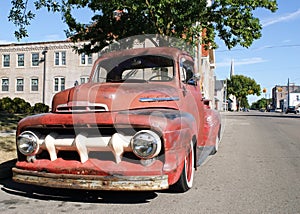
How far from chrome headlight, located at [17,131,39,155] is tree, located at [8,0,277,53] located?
24.5 ft

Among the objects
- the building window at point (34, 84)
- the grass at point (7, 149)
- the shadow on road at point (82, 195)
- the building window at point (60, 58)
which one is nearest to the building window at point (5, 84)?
the building window at point (34, 84)

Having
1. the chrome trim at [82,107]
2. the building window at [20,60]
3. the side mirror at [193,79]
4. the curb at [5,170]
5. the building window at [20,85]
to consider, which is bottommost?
the curb at [5,170]

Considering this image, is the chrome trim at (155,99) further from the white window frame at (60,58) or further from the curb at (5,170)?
the white window frame at (60,58)

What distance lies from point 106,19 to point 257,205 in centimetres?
1113

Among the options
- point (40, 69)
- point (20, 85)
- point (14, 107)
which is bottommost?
point (14, 107)

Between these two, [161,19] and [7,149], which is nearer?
[7,149]

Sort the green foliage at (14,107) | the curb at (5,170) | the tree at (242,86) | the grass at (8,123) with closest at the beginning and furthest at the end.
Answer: the curb at (5,170)
the grass at (8,123)
the green foliage at (14,107)
the tree at (242,86)

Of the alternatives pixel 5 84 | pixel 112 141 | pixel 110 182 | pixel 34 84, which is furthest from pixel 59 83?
pixel 110 182

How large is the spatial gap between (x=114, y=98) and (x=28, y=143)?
1.17 meters

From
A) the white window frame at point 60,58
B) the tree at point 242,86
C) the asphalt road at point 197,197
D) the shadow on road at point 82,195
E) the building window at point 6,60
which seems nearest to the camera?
the asphalt road at point 197,197

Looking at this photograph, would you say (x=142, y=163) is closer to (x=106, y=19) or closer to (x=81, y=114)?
(x=81, y=114)

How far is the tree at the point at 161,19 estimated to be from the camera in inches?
435

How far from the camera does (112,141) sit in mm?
3660

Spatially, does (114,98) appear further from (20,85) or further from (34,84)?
(20,85)
